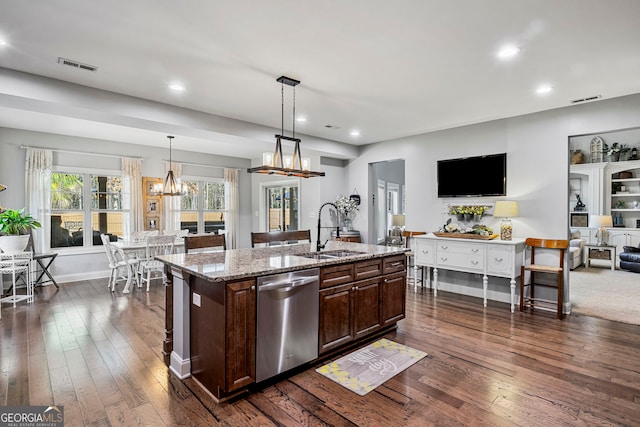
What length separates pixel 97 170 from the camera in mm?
6570

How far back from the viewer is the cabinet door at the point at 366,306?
3.19m

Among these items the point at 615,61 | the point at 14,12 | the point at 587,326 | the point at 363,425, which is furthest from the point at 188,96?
the point at 587,326

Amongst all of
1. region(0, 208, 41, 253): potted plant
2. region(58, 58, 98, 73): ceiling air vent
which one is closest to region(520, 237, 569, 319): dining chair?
region(58, 58, 98, 73): ceiling air vent

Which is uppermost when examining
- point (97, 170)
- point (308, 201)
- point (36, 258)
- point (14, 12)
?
point (14, 12)

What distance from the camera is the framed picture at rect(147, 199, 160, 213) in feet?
23.6

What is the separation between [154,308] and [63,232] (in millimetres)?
3335

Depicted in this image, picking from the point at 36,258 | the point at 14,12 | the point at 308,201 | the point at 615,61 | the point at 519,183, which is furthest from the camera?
the point at 308,201

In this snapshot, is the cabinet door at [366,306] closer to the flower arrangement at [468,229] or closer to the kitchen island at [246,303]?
the kitchen island at [246,303]

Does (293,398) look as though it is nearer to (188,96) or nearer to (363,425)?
(363,425)

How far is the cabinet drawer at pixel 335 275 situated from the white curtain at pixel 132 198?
5594 mm

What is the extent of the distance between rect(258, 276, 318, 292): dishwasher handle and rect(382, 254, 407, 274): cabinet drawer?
100cm

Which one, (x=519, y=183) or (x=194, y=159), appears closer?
(x=519, y=183)

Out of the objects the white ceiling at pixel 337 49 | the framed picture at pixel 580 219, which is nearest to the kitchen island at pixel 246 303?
the white ceiling at pixel 337 49

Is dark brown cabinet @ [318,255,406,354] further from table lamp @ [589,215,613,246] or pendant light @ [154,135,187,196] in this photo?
table lamp @ [589,215,613,246]
